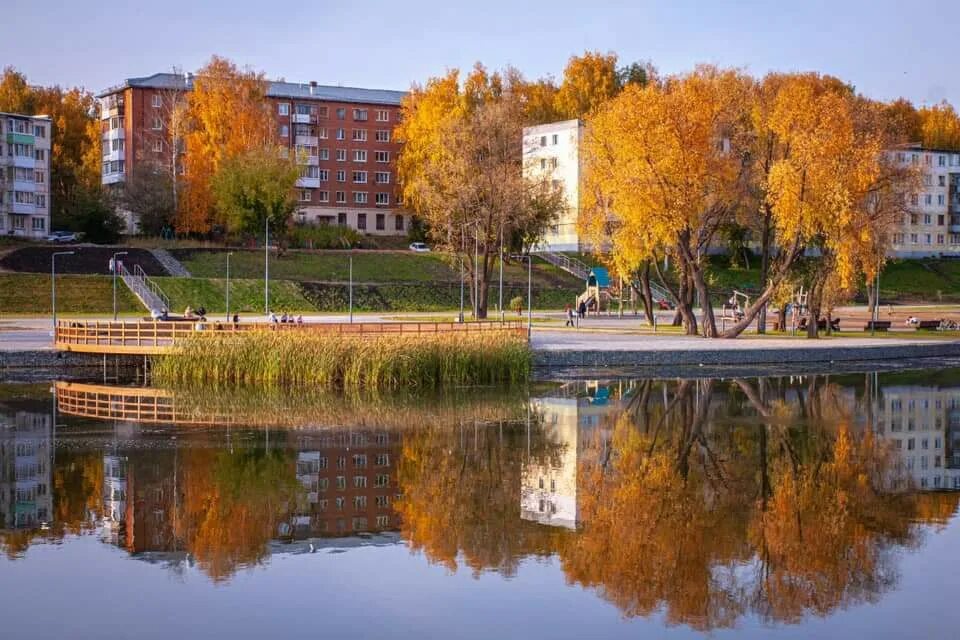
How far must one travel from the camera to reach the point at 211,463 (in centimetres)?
2273

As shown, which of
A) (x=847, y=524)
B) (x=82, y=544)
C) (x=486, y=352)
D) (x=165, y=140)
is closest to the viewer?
(x=82, y=544)

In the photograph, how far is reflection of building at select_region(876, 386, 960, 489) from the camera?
22.5 meters

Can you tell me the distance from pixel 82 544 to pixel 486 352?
21.7 metres

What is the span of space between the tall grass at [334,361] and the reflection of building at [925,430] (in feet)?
39.1

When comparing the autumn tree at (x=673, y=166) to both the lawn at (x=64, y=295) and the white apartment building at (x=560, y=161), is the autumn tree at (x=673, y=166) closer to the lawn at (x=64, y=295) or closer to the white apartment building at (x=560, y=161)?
the lawn at (x=64, y=295)

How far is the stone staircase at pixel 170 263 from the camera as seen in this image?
7306cm

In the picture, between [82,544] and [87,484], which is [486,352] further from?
[82,544]

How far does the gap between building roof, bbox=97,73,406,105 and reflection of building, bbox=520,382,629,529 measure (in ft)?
248

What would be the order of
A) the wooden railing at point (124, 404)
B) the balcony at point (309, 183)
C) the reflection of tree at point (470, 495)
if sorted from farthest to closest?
the balcony at point (309, 183) < the wooden railing at point (124, 404) < the reflection of tree at point (470, 495)

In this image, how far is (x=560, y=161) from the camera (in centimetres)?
8931

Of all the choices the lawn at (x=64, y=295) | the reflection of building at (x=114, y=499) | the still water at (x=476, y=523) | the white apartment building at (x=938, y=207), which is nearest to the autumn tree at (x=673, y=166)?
the still water at (x=476, y=523)

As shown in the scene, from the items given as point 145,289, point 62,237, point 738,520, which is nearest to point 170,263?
point 145,289

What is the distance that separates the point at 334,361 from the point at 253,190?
45557 millimetres

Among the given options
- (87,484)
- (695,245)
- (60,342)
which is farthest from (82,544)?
(695,245)
